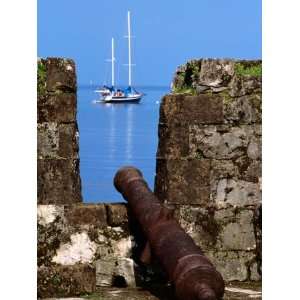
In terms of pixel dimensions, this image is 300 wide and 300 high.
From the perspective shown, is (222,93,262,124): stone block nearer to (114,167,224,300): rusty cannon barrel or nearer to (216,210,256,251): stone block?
(216,210,256,251): stone block

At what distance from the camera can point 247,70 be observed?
6.91 m

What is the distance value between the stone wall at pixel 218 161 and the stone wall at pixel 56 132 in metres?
0.76

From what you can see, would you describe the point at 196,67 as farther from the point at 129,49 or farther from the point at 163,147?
the point at 129,49

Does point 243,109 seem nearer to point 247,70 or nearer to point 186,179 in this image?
point 247,70

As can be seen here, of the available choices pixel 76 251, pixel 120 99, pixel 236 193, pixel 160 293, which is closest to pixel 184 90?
pixel 236 193

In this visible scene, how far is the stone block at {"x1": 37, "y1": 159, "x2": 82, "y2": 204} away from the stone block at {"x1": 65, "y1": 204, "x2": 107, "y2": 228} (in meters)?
0.08

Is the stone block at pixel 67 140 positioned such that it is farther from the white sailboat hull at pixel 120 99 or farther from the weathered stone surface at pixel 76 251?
the white sailboat hull at pixel 120 99

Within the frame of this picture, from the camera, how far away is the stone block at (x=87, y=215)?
6.62 meters

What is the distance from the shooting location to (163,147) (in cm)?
680

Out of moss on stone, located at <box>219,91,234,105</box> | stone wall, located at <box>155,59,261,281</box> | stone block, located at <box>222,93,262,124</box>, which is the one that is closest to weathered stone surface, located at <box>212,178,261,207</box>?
stone wall, located at <box>155,59,261,281</box>

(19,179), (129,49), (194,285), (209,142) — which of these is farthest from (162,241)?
(129,49)

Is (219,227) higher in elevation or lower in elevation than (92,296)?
higher

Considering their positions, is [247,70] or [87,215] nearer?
[87,215]

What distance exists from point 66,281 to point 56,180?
2.54 feet
